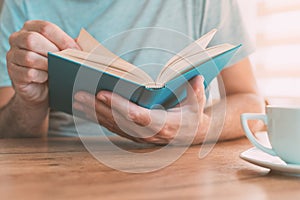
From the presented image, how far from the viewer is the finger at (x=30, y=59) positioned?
0.97m

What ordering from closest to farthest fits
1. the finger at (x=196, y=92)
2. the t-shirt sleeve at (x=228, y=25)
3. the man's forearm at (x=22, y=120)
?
the finger at (x=196, y=92)
the man's forearm at (x=22, y=120)
the t-shirt sleeve at (x=228, y=25)

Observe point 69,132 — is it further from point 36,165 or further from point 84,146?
point 36,165

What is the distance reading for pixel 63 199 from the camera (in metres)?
0.49

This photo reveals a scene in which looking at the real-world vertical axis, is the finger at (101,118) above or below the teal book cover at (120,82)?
below

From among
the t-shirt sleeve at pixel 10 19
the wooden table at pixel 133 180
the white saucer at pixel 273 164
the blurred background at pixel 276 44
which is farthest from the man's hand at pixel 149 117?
the blurred background at pixel 276 44

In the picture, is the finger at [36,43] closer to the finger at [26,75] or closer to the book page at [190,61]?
the finger at [26,75]

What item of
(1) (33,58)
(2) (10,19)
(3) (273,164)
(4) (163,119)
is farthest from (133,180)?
(2) (10,19)

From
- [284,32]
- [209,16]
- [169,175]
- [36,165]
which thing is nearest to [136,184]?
[169,175]

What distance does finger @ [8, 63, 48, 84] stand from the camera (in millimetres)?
994

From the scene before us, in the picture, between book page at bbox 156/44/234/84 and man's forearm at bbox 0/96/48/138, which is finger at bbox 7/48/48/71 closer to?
man's forearm at bbox 0/96/48/138

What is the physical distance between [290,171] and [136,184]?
226 mm

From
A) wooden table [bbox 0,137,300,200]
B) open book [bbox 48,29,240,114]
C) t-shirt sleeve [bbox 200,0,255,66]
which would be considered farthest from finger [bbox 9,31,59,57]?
t-shirt sleeve [bbox 200,0,255,66]

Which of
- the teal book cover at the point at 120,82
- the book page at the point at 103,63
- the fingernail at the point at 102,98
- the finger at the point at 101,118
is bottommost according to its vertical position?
the finger at the point at 101,118

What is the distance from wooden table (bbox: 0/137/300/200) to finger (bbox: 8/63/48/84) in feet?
0.73
